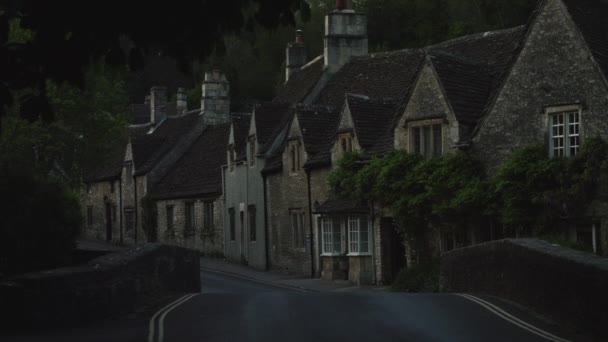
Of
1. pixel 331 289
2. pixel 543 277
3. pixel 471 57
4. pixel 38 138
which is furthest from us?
pixel 38 138

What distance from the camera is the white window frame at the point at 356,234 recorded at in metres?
35.8

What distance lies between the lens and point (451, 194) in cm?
3180

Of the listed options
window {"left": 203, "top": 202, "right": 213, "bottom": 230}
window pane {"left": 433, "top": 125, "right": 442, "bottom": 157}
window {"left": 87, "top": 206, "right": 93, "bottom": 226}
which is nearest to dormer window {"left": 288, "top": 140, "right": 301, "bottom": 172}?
window pane {"left": 433, "top": 125, "right": 442, "bottom": 157}

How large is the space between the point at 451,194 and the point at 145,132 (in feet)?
138

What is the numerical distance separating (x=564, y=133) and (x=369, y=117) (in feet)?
31.3

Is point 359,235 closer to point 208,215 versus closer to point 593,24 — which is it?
point 593,24

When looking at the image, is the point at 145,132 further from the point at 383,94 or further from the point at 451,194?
the point at 451,194

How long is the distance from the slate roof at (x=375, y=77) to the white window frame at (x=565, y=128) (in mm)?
10222

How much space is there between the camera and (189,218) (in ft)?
181

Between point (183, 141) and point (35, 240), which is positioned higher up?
point (183, 141)

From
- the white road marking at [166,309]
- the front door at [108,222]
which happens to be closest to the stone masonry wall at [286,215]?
the white road marking at [166,309]

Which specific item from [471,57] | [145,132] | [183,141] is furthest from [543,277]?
[145,132]

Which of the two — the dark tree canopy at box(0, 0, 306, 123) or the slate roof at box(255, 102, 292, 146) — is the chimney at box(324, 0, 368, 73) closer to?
the slate roof at box(255, 102, 292, 146)

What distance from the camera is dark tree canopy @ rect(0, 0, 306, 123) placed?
8.72 m
